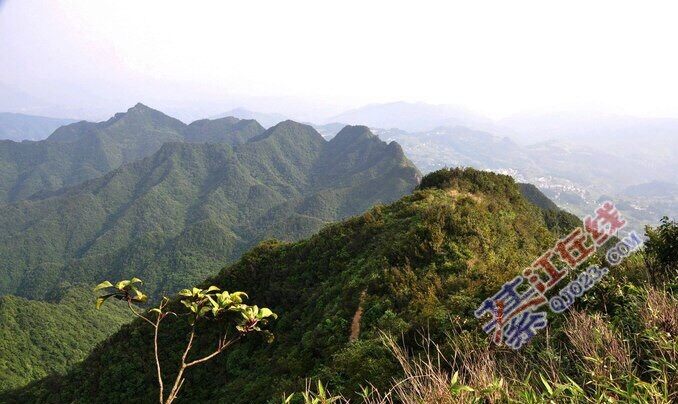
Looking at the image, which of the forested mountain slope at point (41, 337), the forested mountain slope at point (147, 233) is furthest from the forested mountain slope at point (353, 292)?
the forested mountain slope at point (147, 233)

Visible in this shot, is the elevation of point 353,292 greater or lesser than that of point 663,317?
lesser

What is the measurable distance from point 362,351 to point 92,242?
196 m

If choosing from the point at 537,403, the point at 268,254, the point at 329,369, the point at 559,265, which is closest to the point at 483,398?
the point at 537,403

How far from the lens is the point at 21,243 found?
500 feet

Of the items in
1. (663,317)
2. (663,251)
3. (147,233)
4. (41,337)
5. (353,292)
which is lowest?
(147,233)

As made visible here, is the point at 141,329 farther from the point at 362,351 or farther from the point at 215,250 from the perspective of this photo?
the point at 215,250

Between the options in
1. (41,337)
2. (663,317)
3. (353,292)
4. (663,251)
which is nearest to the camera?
(663,317)

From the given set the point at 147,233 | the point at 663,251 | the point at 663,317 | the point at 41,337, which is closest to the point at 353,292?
the point at 663,251

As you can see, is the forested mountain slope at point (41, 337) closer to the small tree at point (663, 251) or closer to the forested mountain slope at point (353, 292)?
the forested mountain slope at point (353, 292)

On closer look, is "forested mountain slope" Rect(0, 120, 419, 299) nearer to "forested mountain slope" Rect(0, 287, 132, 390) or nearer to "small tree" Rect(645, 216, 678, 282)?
"forested mountain slope" Rect(0, 287, 132, 390)

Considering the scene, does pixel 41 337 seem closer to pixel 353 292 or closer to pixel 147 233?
pixel 147 233

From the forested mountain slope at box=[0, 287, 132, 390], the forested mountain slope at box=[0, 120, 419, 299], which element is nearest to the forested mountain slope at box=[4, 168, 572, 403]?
the forested mountain slope at box=[0, 287, 132, 390]

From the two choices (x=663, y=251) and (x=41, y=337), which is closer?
(x=663, y=251)

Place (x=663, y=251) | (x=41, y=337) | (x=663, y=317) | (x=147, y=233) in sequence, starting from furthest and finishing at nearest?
(x=147, y=233), (x=41, y=337), (x=663, y=251), (x=663, y=317)
